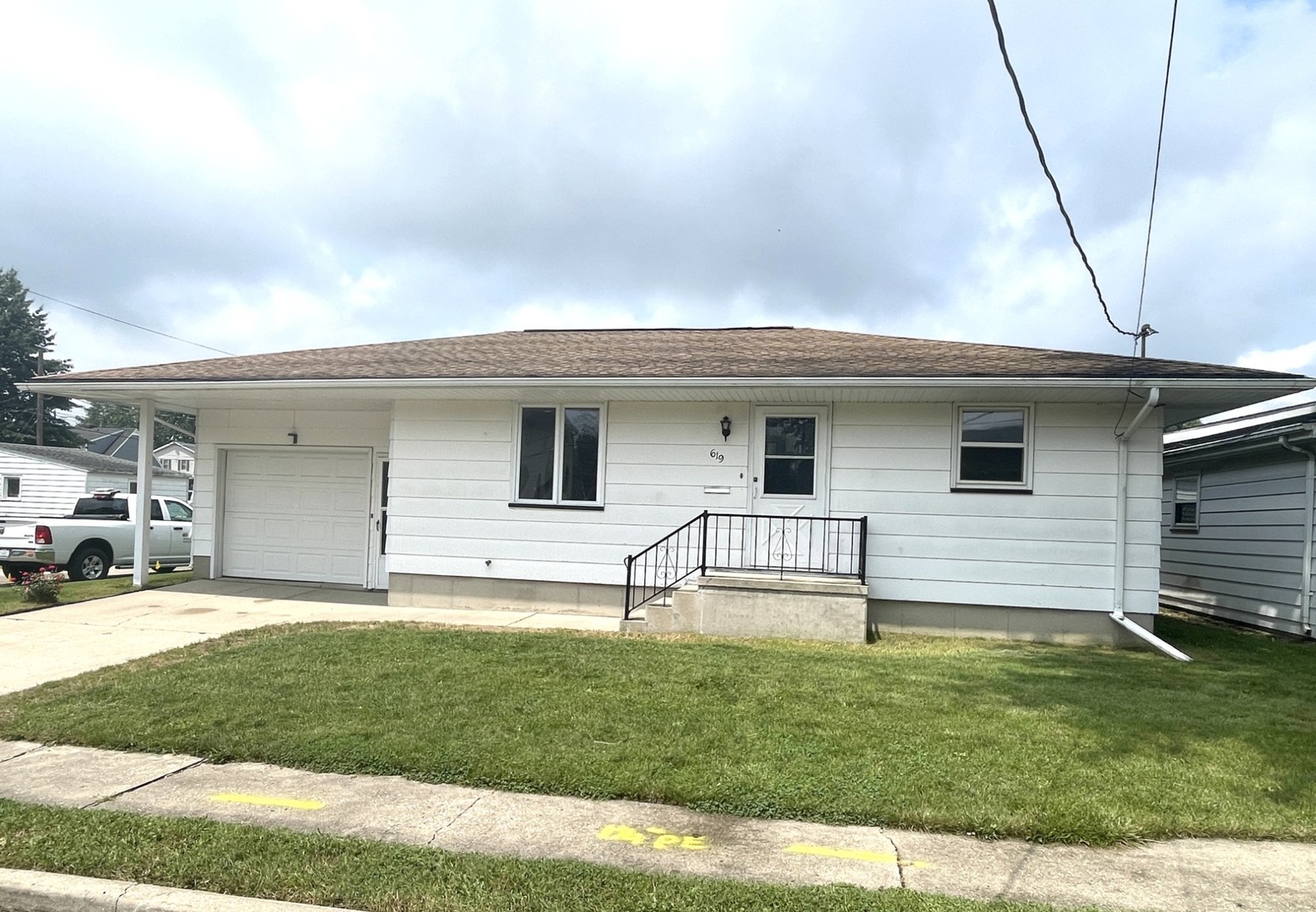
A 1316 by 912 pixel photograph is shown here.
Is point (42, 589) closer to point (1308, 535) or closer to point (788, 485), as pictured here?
point (788, 485)

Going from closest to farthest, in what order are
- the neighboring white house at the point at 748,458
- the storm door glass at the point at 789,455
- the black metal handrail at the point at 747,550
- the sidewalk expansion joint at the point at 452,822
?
the sidewalk expansion joint at the point at 452,822 → the neighboring white house at the point at 748,458 → the black metal handrail at the point at 747,550 → the storm door glass at the point at 789,455

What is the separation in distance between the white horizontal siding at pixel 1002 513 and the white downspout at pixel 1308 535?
9.16 ft

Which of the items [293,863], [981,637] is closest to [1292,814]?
[293,863]

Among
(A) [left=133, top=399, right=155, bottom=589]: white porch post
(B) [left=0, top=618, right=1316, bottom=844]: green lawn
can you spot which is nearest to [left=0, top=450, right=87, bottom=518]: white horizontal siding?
(A) [left=133, top=399, right=155, bottom=589]: white porch post

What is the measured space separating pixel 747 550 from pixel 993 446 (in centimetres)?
320

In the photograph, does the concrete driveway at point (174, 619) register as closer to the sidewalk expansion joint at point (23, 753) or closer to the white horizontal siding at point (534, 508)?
the white horizontal siding at point (534, 508)

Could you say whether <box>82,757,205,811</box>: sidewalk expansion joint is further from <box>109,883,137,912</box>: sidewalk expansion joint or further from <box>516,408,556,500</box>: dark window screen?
<box>516,408,556,500</box>: dark window screen

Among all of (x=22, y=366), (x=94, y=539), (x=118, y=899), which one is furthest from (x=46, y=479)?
(x=22, y=366)

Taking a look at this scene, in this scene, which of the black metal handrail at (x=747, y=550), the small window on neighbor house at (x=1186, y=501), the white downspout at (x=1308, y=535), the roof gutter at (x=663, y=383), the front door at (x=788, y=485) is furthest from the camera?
the small window on neighbor house at (x=1186, y=501)

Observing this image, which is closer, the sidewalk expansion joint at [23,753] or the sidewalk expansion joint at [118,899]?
the sidewalk expansion joint at [118,899]

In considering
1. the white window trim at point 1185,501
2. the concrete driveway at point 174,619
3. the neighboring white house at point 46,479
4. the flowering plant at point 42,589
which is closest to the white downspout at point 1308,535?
the white window trim at point 1185,501

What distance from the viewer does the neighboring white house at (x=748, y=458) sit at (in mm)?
9461

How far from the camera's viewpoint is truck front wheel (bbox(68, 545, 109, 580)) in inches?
607

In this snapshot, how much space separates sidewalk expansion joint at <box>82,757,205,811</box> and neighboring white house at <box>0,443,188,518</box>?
28.5m
